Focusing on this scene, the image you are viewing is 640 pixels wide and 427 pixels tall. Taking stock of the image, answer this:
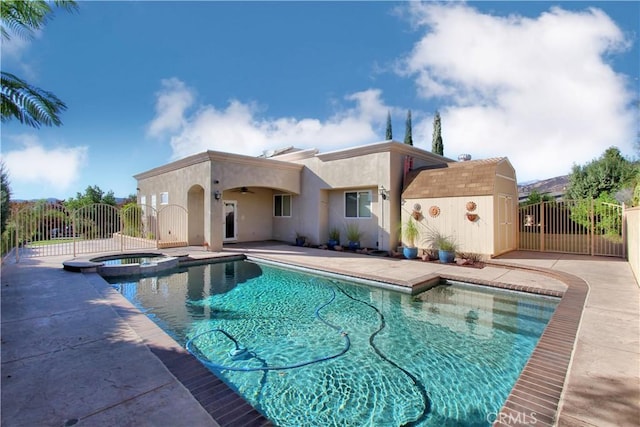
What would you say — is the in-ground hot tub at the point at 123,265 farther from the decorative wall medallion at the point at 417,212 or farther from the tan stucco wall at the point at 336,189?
the decorative wall medallion at the point at 417,212

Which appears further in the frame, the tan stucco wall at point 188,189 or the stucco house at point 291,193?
the tan stucco wall at point 188,189

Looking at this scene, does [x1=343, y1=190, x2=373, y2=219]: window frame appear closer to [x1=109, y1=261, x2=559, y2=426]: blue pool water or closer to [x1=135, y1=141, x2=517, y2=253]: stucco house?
[x1=135, y1=141, x2=517, y2=253]: stucco house

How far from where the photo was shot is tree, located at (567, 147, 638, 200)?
2014cm

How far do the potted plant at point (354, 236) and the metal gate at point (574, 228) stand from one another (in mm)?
7978

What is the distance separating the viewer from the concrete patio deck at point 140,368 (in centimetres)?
291

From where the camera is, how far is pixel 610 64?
11680 millimetres

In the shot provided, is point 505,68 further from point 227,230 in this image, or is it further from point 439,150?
point 439,150

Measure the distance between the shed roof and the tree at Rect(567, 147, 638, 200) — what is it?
12511 millimetres

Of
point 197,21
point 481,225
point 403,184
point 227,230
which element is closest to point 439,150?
point 403,184

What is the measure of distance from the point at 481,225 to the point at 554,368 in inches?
366

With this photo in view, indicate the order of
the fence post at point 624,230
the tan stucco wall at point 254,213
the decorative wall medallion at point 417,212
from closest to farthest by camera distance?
the fence post at point 624,230 < the decorative wall medallion at point 417,212 < the tan stucco wall at point 254,213

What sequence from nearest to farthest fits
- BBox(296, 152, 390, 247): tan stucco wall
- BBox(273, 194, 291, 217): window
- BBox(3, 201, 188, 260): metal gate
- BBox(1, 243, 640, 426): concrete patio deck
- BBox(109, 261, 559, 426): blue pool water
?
BBox(1, 243, 640, 426): concrete patio deck
BBox(109, 261, 559, 426): blue pool water
BBox(3, 201, 188, 260): metal gate
BBox(296, 152, 390, 247): tan stucco wall
BBox(273, 194, 291, 217): window

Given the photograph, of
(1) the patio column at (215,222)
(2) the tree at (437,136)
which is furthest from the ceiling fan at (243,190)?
(2) the tree at (437,136)

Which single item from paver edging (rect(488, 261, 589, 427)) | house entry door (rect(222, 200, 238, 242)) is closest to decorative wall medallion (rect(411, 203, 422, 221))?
paver edging (rect(488, 261, 589, 427))
